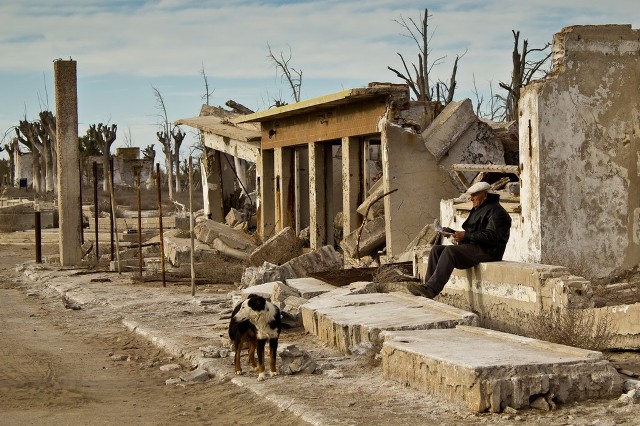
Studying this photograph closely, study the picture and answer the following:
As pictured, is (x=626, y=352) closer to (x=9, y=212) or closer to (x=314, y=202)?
(x=314, y=202)

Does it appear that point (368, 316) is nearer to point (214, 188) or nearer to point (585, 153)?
point (585, 153)

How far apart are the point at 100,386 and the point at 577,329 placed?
3990mm

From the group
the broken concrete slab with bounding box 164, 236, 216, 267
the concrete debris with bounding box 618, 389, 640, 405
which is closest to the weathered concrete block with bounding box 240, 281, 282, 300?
the concrete debris with bounding box 618, 389, 640, 405

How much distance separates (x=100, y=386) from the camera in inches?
349

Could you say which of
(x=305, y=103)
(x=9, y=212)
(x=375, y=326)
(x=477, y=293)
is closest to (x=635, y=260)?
(x=477, y=293)

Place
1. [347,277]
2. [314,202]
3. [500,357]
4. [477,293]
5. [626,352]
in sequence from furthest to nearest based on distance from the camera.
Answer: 1. [314,202]
2. [347,277]
3. [477,293]
4. [626,352]
5. [500,357]

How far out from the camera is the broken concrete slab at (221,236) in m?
21.7

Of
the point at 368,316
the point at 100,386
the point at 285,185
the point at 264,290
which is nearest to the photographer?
the point at 100,386

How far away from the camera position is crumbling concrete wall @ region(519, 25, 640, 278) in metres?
12.6

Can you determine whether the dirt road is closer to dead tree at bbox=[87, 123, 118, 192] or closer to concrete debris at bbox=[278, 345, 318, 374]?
A: concrete debris at bbox=[278, 345, 318, 374]

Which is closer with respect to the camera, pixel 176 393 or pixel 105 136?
pixel 176 393

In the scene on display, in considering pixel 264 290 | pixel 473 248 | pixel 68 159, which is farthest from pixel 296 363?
pixel 68 159

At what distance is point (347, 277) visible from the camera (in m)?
13.8

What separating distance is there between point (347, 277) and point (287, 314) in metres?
2.41
